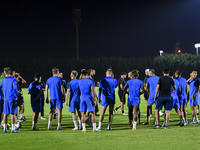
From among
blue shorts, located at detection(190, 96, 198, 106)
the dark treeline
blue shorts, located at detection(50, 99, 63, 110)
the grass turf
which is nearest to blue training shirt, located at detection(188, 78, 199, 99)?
blue shorts, located at detection(190, 96, 198, 106)

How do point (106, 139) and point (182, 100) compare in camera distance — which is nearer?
point (106, 139)

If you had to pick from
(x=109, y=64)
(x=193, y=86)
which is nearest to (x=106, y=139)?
(x=193, y=86)

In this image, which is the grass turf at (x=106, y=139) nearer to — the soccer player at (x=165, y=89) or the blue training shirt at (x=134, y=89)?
the soccer player at (x=165, y=89)

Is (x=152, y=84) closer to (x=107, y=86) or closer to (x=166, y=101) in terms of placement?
(x=166, y=101)

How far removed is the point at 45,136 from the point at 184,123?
16.9 ft

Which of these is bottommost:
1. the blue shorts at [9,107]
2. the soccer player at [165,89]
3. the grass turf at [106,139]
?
the grass turf at [106,139]

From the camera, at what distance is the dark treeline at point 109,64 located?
237ft

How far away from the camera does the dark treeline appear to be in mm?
72369

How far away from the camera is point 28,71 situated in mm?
71250

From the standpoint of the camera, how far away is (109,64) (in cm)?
7688

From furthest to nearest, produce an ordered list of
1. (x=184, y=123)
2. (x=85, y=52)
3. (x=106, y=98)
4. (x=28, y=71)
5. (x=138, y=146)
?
1. (x=85, y=52)
2. (x=28, y=71)
3. (x=184, y=123)
4. (x=106, y=98)
5. (x=138, y=146)

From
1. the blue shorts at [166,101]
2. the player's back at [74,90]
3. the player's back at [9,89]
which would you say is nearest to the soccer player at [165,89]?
the blue shorts at [166,101]

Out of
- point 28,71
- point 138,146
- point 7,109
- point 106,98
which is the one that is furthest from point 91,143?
point 28,71

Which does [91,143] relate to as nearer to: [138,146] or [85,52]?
[138,146]
